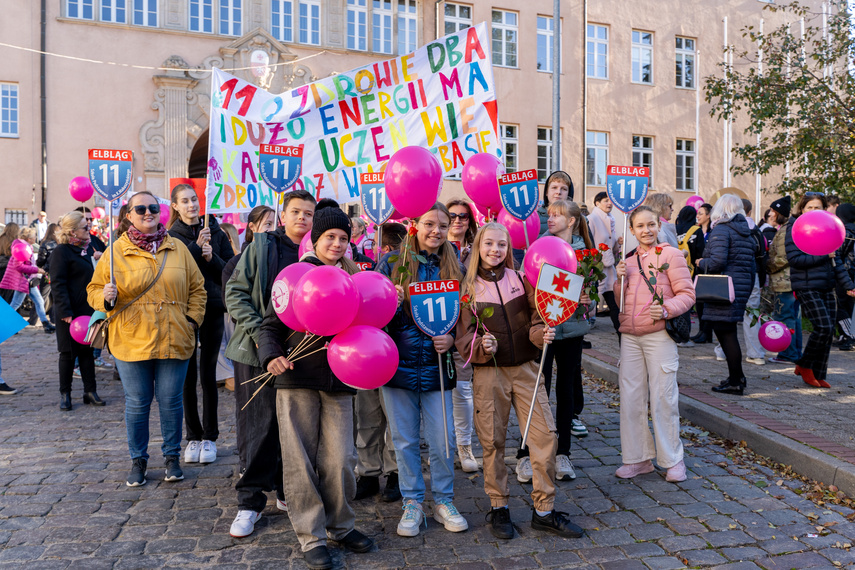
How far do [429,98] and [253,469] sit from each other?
13.8ft

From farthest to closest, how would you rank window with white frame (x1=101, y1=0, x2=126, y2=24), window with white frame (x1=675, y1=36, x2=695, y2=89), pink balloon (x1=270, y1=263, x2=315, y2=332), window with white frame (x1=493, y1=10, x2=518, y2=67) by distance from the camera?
window with white frame (x1=675, y1=36, x2=695, y2=89) → window with white frame (x1=493, y1=10, x2=518, y2=67) → window with white frame (x1=101, y1=0, x2=126, y2=24) → pink balloon (x1=270, y1=263, x2=315, y2=332)

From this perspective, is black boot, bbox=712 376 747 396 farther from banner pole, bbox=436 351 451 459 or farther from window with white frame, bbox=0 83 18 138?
window with white frame, bbox=0 83 18 138

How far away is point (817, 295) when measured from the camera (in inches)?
296

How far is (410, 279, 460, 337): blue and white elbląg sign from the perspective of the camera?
4008 mm

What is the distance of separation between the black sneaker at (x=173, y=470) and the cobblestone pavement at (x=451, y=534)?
0.06 metres

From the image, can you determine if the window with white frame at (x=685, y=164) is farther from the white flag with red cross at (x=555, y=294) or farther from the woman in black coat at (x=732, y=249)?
the white flag with red cross at (x=555, y=294)

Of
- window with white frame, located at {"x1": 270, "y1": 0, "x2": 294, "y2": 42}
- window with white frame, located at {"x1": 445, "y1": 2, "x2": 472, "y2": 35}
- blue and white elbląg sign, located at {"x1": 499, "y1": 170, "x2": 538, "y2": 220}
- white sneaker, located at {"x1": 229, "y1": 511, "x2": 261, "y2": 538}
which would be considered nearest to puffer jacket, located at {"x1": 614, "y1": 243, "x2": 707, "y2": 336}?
blue and white elbląg sign, located at {"x1": 499, "y1": 170, "x2": 538, "y2": 220}

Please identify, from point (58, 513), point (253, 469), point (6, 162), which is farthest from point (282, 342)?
point (6, 162)

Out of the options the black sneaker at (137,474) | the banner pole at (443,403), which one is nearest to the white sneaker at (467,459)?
the banner pole at (443,403)

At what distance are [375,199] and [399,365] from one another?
1.66 m

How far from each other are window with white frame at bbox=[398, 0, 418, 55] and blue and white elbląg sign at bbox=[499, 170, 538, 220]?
18.7 m

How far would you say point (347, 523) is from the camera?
3.95m

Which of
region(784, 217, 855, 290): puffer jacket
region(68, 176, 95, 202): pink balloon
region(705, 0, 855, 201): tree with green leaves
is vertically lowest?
region(784, 217, 855, 290): puffer jacket

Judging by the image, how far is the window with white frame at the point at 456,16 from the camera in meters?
22.7
